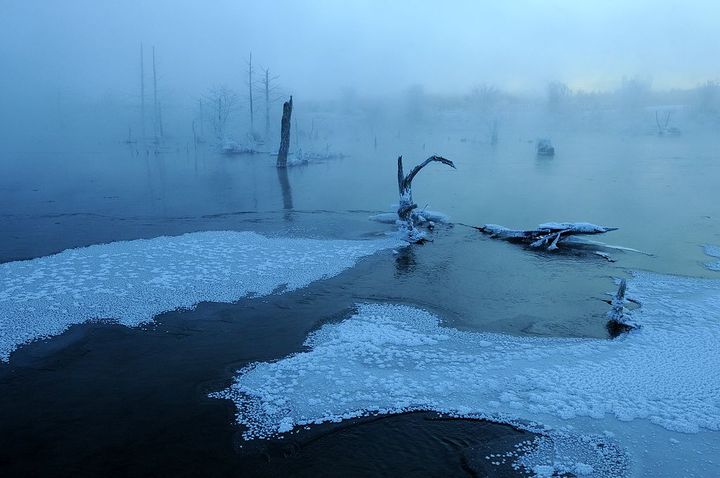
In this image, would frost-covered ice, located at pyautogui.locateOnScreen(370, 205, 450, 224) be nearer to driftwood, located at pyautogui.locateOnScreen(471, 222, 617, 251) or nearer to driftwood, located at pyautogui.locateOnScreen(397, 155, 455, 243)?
driftwood, located at pyautogui.locateOnScreen(397, 155, 455, 243)

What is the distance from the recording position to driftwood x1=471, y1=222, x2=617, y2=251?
627 inches

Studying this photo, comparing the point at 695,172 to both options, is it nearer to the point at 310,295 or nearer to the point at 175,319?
the point at 310,295

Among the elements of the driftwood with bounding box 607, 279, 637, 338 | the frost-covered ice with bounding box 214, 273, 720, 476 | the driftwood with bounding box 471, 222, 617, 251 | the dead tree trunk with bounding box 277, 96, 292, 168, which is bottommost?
the frost-covered ice with bounding box 214, 273, 720, 476

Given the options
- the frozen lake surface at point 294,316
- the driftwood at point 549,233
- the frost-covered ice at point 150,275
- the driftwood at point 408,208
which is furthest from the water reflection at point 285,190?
the driftwood at point 549,233

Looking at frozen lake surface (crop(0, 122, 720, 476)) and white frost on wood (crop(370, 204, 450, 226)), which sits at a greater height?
white frost on wood (crop(370, 204, 450, 226))

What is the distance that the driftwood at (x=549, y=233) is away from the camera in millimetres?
15922

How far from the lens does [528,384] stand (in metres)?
7.84

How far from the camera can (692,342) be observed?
936 centimetres

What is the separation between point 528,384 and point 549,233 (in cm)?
967

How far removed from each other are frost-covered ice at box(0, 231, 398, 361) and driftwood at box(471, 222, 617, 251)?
13.3 ft

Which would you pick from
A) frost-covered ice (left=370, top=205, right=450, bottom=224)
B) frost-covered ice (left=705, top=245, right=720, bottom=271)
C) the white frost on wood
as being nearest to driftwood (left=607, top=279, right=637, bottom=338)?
frost-covered ice (left=705, top=245, right=720, bottom=271)

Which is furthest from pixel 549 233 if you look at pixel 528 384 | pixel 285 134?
pixel 285 134

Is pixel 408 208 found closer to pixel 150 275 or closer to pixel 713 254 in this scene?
pixel 150 275

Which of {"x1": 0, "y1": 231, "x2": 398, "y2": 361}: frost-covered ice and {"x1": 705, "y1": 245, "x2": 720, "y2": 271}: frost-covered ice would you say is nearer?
{"x1": 0, "y1": 231, "x2": 398, "y2": 361}: frost-covered ice
